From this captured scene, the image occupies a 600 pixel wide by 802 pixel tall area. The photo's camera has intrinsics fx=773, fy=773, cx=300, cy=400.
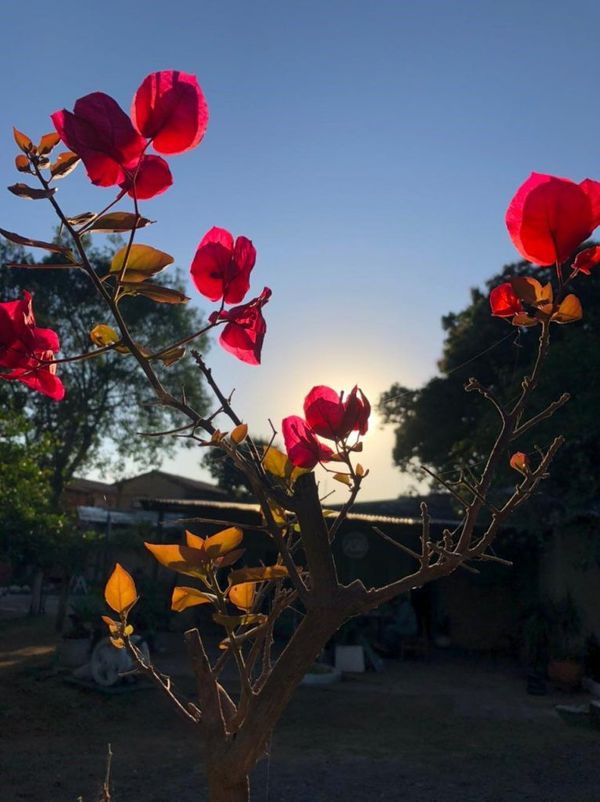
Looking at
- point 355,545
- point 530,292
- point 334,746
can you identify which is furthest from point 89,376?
point 530,292

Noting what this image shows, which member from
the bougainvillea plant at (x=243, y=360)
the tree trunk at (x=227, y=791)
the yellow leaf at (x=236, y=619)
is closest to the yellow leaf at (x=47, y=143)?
the bougainvillea plant at (x=243, y=360)

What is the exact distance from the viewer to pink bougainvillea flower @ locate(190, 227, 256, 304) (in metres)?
1.21

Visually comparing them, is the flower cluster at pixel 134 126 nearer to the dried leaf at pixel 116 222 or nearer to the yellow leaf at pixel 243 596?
the dried leaf at pixel 116 222

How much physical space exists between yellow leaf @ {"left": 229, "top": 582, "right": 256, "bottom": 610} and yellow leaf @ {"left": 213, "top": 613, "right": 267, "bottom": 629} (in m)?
0.05

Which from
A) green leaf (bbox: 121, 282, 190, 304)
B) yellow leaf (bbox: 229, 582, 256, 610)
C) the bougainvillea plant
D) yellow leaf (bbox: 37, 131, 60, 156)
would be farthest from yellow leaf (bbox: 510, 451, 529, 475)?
yellow leaf (bbox: 37, 131, 60, 156)

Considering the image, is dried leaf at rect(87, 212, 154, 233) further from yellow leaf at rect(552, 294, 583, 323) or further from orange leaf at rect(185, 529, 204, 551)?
yellow leaf at rect(552, 294, 583, 323)

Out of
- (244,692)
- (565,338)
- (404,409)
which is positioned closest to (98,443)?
(404,409)

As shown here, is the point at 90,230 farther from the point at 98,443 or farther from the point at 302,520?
the point at 98,443

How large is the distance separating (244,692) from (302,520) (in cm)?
34

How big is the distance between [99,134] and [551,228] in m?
0.61

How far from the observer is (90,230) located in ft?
3.44

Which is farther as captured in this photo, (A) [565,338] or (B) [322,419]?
(A) [565,338]

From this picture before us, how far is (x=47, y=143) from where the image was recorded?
1.04 m

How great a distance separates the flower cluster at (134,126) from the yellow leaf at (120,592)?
0.67 metres
